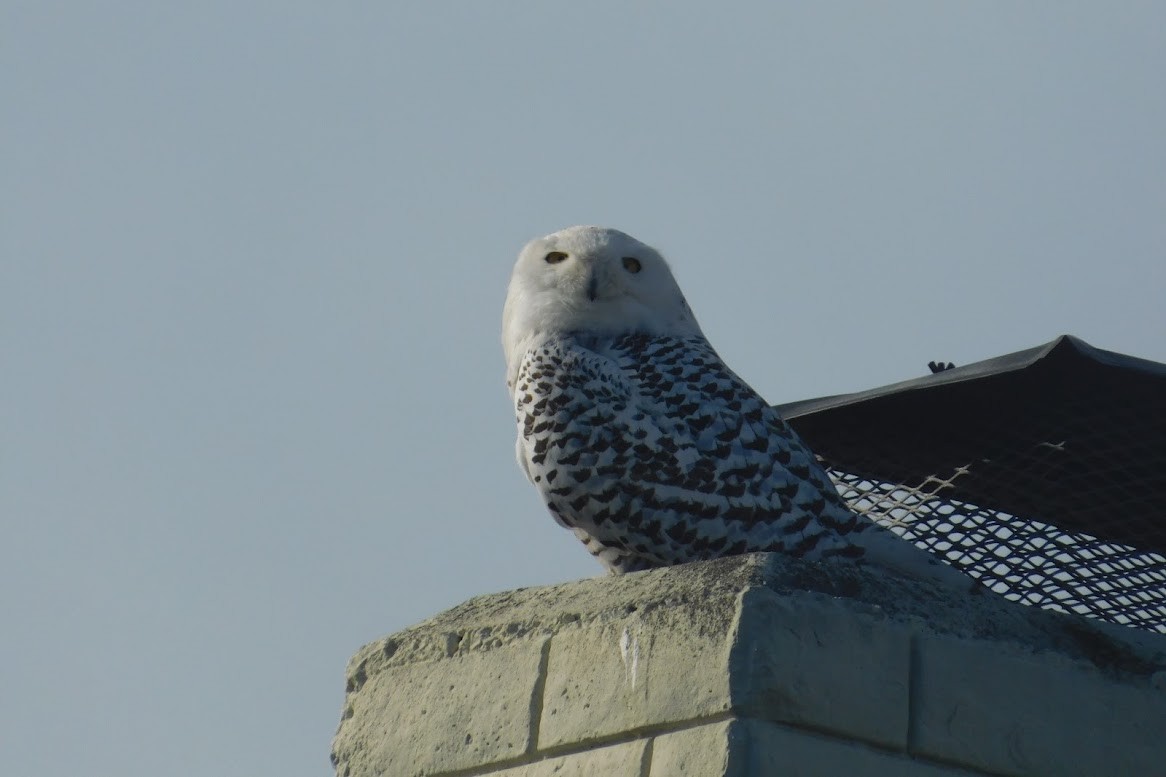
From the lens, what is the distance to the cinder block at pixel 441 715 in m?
2.91

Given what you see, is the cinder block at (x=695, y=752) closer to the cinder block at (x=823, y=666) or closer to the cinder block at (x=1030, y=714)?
the cinder block at (x=823, y=666)

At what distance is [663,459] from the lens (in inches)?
160

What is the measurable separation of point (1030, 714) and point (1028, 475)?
5.49ft

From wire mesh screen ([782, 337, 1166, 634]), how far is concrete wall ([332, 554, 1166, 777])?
1.17 metres

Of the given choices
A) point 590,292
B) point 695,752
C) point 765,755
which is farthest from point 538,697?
point 590,292

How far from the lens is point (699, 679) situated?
8.50 feet

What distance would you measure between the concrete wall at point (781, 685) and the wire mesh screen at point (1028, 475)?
1.17m

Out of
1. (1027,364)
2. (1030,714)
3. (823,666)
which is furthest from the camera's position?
(1027,364)

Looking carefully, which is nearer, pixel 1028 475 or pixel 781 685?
pixel 781 685

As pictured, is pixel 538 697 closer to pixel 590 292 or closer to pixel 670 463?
pixel 670 463

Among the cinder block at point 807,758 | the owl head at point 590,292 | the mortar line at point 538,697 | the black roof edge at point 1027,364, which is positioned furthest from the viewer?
the owl head at point 590,292

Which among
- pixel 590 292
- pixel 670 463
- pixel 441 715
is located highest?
pixel 590 292

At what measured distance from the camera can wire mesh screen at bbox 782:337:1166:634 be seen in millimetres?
4090

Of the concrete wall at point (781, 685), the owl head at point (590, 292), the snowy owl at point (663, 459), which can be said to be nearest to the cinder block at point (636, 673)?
the concrete wall at point (781, 685)
